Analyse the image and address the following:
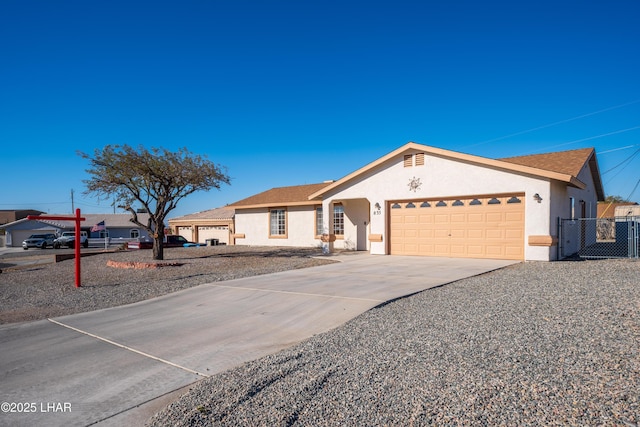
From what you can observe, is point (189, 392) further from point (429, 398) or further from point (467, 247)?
point (467, 247)

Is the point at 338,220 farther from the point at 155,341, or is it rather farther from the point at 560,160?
the point at 155,341

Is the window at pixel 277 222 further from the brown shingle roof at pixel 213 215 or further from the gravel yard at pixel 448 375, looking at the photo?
the gravel yard at pixel 448 375

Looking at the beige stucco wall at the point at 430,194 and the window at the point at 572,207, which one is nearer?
the beige stucco wall at the point at 430,194

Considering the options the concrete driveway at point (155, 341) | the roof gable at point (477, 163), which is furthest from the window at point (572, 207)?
the concrete driveway at point (155, 341)

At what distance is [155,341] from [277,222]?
2052 cm

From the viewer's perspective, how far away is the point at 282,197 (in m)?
26.7

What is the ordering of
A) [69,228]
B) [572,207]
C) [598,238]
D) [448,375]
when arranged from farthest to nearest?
[69,228] → [598,238] → [572,207] → [448,375]

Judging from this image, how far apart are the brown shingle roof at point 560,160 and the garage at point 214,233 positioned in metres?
22.6

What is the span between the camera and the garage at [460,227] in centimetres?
1480

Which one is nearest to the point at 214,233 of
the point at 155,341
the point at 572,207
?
the point at 572,207

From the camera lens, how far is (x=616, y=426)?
9.71 feet

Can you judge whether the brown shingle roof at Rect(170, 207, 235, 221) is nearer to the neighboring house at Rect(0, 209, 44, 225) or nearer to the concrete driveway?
the concrete driveway

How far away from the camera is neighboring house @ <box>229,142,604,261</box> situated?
14.2 m

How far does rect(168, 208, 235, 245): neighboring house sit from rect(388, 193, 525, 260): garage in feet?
59.4
